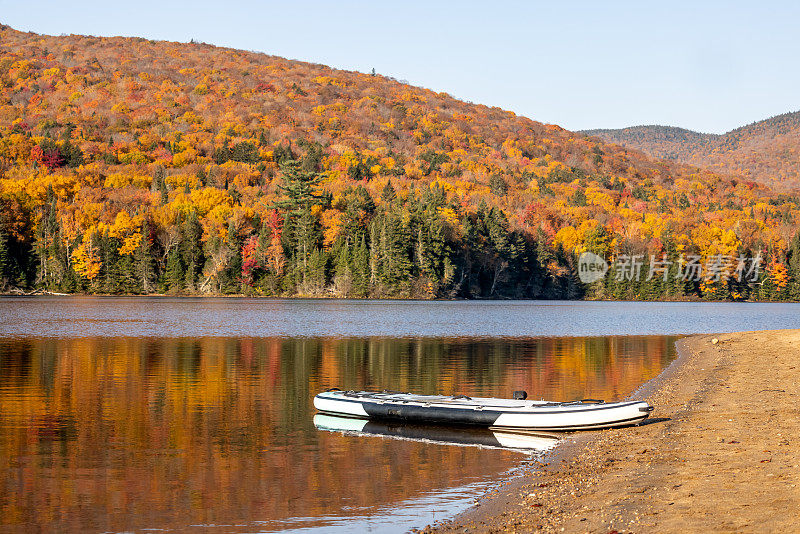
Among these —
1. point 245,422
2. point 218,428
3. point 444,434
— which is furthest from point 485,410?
point 218,428

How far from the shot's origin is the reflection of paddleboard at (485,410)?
21.8 m

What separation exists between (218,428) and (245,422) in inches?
41.8

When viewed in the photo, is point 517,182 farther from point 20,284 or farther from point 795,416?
point 795,416

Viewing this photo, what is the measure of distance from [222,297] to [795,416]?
375 ft

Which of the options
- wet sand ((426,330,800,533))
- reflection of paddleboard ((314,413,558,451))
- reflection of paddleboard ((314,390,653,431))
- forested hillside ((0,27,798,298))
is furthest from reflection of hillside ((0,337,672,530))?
forested hillside ((0,27,798,298))

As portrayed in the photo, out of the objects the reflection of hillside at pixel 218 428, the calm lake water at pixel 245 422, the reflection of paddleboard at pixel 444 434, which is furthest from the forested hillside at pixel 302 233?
the reflection of paddleboard at pixel 444 434

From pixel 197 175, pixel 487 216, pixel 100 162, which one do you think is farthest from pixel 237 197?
pixel 487 216

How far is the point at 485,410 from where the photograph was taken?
22.5 metres

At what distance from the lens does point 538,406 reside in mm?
22719

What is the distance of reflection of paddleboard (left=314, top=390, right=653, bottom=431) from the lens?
21.8 metres

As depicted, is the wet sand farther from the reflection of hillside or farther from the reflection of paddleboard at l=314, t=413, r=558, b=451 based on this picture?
the reflection of hillside

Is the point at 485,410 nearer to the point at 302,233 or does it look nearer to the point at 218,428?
the point at 218,428

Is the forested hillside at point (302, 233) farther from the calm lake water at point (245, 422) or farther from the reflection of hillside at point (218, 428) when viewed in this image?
the reflection of hillside at point (218, 428)

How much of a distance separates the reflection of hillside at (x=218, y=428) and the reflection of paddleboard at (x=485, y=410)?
1499 millimetres
